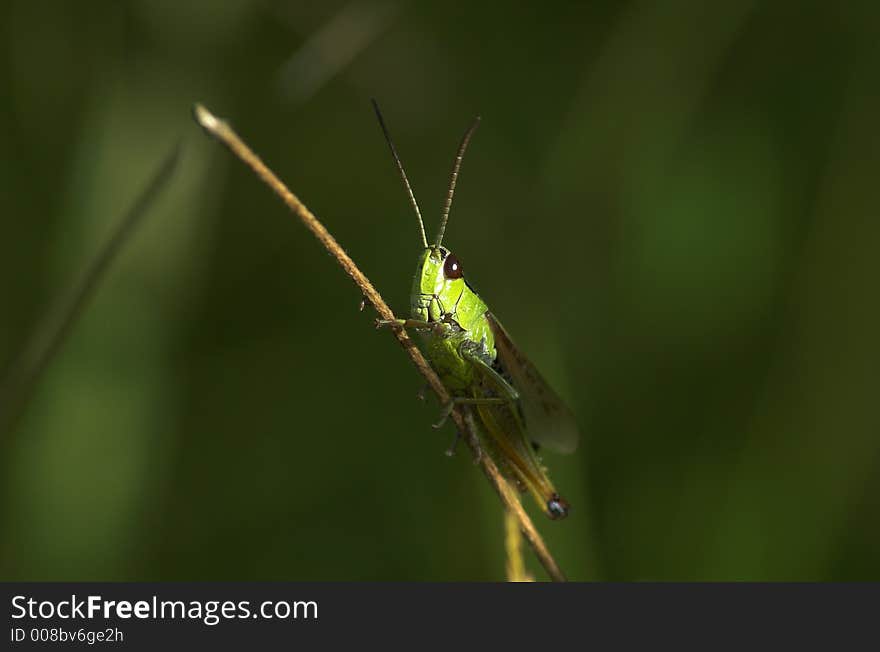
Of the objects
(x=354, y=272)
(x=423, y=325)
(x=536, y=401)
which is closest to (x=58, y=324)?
(x=354, y=272)

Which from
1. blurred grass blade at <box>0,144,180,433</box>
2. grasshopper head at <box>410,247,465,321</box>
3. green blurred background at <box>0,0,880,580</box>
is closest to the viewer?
blurred grass blade at <box>0,144,180,433</box>

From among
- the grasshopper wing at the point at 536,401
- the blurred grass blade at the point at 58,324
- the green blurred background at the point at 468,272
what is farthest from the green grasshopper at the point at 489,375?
the blurred grass blade at the point at 58,324

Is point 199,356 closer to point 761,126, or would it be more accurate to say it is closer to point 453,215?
point 453,215

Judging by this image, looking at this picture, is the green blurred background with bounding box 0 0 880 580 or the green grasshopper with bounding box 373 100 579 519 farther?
the green blurred background with bounding box 0 0 880 580

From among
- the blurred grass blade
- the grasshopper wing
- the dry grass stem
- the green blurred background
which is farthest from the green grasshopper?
the blurred grass blade

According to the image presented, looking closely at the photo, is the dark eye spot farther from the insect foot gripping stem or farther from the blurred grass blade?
the blurred grass blade

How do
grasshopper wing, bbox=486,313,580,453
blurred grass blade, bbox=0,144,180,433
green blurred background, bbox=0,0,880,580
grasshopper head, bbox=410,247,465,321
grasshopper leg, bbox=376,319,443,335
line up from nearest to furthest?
blurred grass blade, bbox=0,144,180,433, grasshopper leg, bbox=376,319,443,335, grasshopper head, bbox=410,247,465,321, grasshopper wing, bbox=486,313,580,453, green blurred background, bbox=0,0,880,580

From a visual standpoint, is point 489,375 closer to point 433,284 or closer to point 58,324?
point 433,284
